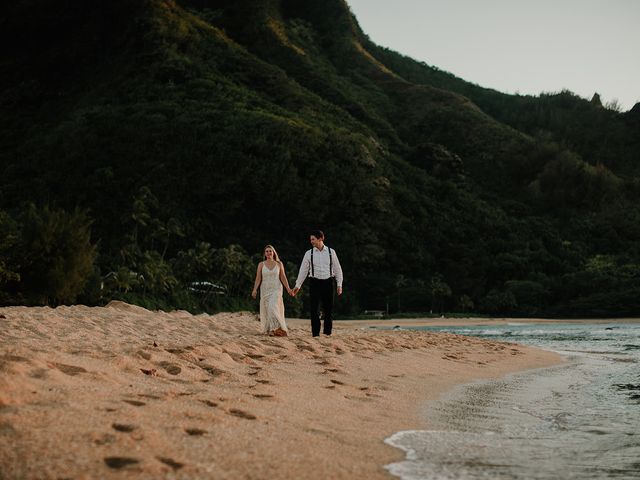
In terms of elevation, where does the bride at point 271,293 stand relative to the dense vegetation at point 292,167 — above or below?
below

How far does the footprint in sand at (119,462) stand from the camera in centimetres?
326

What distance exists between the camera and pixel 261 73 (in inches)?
4702

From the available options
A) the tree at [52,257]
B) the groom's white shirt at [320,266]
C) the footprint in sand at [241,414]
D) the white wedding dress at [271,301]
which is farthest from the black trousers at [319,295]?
the tree at [52,257]

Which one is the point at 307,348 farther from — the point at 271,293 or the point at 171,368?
the point at 171,368

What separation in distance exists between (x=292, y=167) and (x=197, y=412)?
3579 inches

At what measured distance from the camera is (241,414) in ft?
15.3

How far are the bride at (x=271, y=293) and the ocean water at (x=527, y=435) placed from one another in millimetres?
4274

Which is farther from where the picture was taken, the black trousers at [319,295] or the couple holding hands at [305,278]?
the black trousers at [319,295]

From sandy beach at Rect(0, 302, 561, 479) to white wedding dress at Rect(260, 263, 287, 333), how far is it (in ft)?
10.9

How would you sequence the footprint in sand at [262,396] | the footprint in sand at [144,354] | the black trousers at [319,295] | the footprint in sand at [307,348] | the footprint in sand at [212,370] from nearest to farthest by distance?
the footprint in sand at [262,396] < the footprint in sand at [212,370] < the footprint in sand at [144,354] < the footprint in sand at [307,348] < the black trousers at [319,295]

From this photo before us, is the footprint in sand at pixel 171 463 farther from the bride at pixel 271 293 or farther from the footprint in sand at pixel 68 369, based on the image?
the bride at pixel 271 293

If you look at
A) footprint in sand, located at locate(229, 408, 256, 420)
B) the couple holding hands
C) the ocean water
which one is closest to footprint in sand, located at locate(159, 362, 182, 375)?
footprint in sand, located at locate(229, 408, 256, 420)

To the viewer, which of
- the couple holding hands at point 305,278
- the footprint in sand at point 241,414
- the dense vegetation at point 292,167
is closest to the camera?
the footprint in sand at point 241,414

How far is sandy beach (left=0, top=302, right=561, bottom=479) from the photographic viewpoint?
338cm
